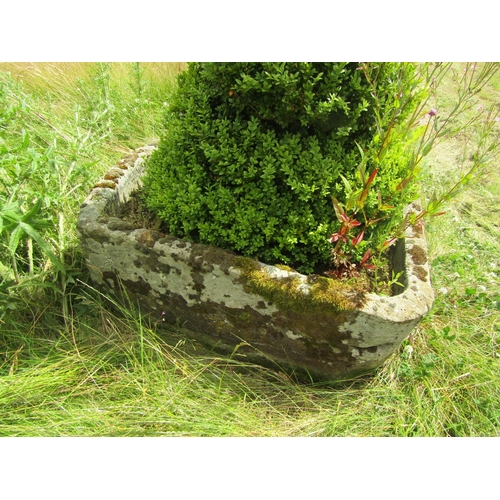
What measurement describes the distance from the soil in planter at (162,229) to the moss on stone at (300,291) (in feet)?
0.31

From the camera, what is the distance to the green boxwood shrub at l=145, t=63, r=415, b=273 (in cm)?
189

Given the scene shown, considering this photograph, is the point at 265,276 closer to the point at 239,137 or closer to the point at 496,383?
the point at 239,137

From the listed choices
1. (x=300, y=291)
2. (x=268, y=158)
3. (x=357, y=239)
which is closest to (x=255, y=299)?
(x=300, y=291)

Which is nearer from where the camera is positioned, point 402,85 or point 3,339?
point 402,85

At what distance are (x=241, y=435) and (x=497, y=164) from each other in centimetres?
374

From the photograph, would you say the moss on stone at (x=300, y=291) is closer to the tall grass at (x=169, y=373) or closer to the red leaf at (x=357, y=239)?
the red leaf at (x=357, y=239)

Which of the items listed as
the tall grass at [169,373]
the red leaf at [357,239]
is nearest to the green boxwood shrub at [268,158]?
the red leaf at [357,239]

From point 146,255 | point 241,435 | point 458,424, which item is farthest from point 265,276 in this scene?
point 458,424

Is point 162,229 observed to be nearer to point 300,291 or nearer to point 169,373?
point 169,373

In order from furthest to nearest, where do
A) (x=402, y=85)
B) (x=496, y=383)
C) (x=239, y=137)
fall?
(x=496, y=383)
(x=239, y=137)
(x=402, y=85)

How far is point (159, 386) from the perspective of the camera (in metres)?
2.14

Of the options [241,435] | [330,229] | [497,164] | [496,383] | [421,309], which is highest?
[497,164]

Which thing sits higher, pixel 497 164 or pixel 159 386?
pixel 497 164

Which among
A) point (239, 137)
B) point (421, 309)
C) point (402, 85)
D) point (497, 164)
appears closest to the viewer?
point (402, 85)
